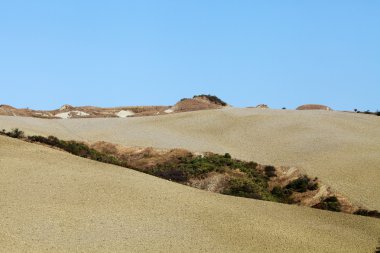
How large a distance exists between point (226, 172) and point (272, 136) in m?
13.3

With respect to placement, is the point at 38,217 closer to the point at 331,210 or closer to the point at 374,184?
the point at 331,210

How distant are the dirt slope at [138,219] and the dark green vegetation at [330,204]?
269cm

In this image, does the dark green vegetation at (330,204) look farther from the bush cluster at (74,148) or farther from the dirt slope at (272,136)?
the bush cluster at (74,148)

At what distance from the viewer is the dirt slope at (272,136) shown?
141ft

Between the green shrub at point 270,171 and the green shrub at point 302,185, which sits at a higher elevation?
the green shrub at point 270,171

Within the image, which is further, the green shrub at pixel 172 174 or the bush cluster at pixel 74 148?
the bush cluster at pixel 74 148

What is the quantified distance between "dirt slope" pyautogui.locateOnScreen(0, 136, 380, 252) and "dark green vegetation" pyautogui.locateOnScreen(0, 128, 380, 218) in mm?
5452

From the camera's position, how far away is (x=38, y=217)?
27016mm

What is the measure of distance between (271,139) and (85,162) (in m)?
20.8

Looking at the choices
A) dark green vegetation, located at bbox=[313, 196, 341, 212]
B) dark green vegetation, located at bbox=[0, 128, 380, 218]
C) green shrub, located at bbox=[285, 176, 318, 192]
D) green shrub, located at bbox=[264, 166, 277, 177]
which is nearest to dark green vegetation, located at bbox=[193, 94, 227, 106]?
dark green vegetation, located at bbox=[0, 128, 380, 218]

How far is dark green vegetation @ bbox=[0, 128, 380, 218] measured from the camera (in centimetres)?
4075

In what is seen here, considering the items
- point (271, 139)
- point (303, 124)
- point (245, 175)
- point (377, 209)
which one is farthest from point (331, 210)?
point (303, 124)

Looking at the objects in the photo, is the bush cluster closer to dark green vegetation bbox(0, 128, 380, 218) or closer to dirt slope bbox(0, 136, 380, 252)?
dark green vegetation bbox(0, 128, 380, 218)

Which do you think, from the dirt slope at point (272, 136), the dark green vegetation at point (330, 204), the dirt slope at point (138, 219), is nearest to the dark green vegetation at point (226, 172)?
the dark green vegetation at point (330, 204)
